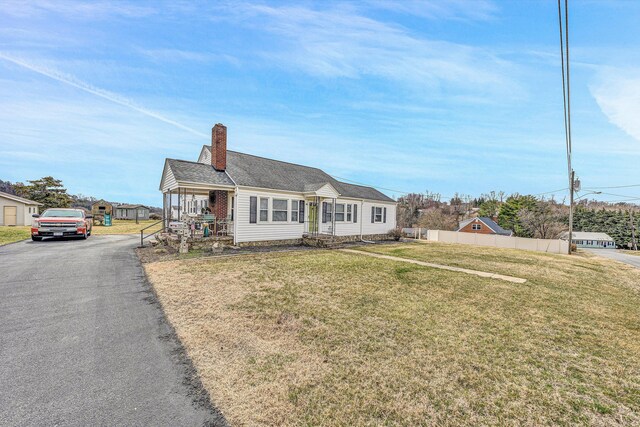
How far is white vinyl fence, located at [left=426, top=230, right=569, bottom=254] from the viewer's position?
76.1 ft

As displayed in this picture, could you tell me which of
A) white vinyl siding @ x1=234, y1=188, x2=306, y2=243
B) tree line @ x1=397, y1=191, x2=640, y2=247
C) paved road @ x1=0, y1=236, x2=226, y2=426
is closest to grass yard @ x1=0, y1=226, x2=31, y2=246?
paved road @ x1=0, y1=236, x2=226, y2=426

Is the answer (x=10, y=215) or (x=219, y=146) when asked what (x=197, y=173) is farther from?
(x=10, y=215)

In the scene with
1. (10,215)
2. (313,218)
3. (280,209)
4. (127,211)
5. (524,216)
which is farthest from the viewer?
(524,216)

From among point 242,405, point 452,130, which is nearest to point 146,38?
point 242,405

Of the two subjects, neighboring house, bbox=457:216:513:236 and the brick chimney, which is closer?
the brick chimney

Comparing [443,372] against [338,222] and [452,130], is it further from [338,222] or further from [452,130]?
[452,130]

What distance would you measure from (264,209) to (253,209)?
70cm

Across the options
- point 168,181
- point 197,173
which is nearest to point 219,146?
point 197,173

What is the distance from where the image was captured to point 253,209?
565 inches

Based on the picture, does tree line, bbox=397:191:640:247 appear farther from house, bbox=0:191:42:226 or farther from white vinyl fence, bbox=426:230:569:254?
house, bbox=0:191:42:226

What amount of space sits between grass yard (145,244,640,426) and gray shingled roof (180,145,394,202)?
25.3 feet

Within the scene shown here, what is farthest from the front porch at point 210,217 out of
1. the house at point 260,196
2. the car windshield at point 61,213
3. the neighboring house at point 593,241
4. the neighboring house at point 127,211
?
the neighboring house at point 593,241

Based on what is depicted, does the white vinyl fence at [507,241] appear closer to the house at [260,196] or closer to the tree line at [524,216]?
the house at [260,196]

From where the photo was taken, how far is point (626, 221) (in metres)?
60.5
